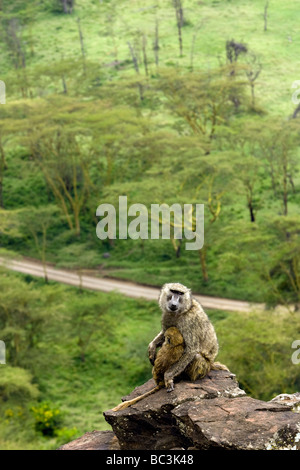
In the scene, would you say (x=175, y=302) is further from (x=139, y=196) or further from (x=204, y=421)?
(x=139, y=196)

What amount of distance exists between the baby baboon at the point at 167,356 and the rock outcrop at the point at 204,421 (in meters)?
0.12

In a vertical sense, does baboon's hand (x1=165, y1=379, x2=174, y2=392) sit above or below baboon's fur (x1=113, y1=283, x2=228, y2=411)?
below

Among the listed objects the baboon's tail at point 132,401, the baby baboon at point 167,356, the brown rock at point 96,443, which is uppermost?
the baby baboon at point 167,356

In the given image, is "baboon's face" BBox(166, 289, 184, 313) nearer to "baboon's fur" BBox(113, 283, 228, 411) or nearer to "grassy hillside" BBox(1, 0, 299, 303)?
"baboon's fur" BBox(113, 283, 228, 411)

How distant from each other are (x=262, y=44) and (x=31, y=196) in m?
34.1

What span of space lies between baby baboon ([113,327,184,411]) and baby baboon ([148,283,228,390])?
2.9 inches

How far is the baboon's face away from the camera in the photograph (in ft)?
34.1

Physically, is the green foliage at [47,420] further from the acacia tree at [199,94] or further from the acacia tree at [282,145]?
the acacia tree at [199,94]

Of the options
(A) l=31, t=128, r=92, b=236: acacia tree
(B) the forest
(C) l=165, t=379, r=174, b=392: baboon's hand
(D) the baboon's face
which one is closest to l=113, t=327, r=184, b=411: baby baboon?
(C) l=165, t=379, r=174, b=392: baboon's hand

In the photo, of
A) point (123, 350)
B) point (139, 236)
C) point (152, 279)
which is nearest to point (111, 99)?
point (139, 236)

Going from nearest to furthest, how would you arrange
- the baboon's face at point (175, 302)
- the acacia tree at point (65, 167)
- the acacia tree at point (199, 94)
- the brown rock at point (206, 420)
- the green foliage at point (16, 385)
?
the brown rock at point (206, 420) → the baboon's face at point (175, 302) → the green foliage at point (16, 385) → the acacia tree at point (65, 167) → the acacia tree at point (199, 94)

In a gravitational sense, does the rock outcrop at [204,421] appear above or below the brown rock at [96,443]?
above

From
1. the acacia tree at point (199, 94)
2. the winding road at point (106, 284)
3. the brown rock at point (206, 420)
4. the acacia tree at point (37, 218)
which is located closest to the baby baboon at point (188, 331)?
the brown rock at point (206, 420)

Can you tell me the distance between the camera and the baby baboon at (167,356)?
1040 centimetres
